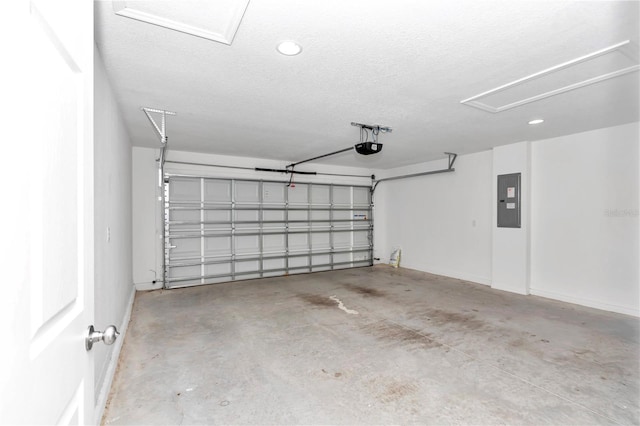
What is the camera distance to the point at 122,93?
2.90 m

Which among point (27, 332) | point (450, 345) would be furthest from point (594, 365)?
point (27, 332)

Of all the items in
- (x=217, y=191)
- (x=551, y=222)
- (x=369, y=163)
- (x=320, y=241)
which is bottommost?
(x=320, y=241)

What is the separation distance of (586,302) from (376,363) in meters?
3.75

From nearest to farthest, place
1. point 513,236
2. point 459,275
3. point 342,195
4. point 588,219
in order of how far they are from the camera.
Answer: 1. point 588,219
2. point 513,236
3. point 459,275
4. point 342,195

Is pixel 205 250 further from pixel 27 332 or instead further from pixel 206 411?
pixel 27 332

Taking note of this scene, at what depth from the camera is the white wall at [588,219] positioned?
13.1 feet

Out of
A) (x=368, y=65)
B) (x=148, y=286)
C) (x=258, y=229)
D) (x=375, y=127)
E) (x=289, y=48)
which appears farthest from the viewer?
(x=258, y=229)

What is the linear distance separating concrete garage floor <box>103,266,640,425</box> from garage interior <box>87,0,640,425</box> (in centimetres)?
2

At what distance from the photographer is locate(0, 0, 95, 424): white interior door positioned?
0.48m

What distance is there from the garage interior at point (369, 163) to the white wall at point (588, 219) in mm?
24

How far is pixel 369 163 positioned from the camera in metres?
7.02

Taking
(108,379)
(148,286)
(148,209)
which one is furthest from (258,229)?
(108,379)

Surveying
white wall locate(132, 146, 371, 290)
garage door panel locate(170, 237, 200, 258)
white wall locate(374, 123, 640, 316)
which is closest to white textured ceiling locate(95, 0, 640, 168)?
white wall locate(374, 123, 640, 316)

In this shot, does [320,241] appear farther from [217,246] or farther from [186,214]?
[186,214]
